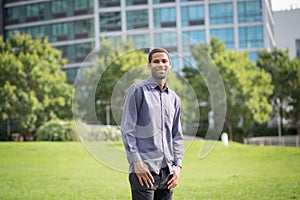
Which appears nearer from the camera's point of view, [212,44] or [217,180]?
[217,180]

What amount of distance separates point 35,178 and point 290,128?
3932cm

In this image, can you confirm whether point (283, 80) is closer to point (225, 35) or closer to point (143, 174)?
point (225, 35)

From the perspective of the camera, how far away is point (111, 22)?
2327 inches

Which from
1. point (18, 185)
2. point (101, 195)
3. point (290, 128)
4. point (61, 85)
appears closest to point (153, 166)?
point (101, 195)

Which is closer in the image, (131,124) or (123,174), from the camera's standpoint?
(131,124)

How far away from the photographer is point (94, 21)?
192 feet

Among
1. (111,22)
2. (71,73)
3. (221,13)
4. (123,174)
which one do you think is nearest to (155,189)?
(123,174)

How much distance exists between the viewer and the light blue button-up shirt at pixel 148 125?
182 inches

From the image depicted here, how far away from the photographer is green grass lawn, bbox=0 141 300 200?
1138 cm

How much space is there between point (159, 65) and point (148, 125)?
531 mm

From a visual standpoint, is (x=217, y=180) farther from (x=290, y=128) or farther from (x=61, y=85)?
(x=290, y=128)

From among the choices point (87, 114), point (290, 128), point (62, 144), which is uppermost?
point (87, 114)

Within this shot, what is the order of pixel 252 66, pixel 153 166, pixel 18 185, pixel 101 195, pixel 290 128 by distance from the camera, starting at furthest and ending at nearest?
pixel 290 128 < pixel 252 66 < pixel 18 185 < pixel 101 195 < pixel 153 166

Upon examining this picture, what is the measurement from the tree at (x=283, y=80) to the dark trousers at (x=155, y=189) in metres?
44.4
